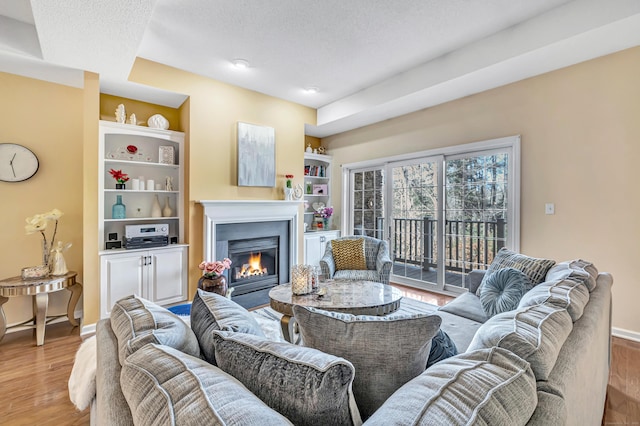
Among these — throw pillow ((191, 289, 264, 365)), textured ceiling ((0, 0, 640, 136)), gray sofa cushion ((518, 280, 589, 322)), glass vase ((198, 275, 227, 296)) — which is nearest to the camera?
throw pillow ((191, 289, 264, 365))

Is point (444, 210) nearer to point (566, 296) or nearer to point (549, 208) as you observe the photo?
point (549, 208)

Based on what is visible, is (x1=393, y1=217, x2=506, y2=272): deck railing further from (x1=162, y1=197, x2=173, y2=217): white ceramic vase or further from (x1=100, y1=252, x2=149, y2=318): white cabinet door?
(x1=100, y1=252, x2=149, y2=318): white cabinet door

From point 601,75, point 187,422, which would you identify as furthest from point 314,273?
point 601,75

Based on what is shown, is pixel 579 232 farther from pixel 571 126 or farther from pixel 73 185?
pixel 73 185

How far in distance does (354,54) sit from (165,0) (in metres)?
1.74

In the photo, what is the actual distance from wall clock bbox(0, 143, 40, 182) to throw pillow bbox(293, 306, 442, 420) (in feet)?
11.8

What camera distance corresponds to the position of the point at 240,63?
127 inches

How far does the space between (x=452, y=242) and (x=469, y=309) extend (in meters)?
1.93

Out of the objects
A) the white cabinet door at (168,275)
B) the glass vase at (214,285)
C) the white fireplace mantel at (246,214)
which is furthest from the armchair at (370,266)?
the white cabinet door at (168,275)

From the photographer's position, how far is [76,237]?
3215 mm

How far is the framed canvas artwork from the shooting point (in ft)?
12.7

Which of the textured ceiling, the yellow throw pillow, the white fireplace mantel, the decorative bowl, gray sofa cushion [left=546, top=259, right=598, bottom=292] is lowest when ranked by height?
the yellow throw pillow

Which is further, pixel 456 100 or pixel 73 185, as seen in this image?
pixel 456 100

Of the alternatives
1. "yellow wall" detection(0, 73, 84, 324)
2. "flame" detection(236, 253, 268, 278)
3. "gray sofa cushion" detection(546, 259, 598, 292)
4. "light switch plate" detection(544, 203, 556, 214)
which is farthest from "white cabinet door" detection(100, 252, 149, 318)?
"light switch plate" detection(544, 203, 556, 214)
